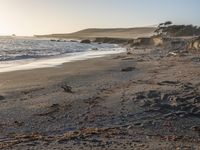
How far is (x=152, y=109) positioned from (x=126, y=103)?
37.0 inches

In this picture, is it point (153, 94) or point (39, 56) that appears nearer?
point (153, 94)

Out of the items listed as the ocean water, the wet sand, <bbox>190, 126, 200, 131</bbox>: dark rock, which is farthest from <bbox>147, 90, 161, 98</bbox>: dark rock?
the ocean water

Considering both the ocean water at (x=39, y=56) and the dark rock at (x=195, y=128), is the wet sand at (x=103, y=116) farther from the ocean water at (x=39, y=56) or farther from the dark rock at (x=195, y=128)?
the ocean water at (x=39, y=56)

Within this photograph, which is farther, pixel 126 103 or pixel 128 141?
pixel 126 103

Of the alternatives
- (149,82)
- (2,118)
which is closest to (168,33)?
(149,82)

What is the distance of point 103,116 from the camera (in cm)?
943

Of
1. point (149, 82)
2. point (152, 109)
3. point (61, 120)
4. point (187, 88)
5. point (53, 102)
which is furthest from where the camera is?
point (149, 82)

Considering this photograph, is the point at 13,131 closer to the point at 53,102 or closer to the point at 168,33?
the point at 53,102

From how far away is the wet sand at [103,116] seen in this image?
743cm

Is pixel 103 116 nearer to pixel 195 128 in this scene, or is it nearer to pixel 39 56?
pixel 195 128

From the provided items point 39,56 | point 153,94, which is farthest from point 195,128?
point 39,56

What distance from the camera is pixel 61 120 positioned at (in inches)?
363

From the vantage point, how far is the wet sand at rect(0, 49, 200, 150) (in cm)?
743

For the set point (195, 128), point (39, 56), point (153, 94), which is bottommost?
point (39, 56)
